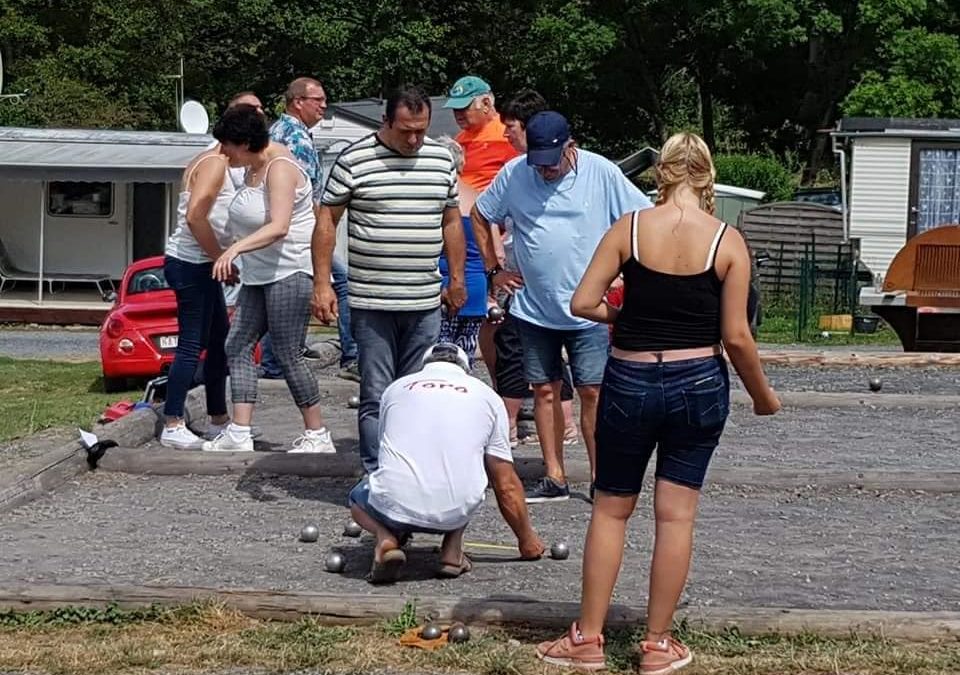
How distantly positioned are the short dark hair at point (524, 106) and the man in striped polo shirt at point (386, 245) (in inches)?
43.5

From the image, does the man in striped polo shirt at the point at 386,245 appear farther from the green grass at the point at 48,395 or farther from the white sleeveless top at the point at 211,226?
the green grass at the point at 48,395

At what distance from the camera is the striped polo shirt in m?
7.07

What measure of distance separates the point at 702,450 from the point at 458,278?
258 cm

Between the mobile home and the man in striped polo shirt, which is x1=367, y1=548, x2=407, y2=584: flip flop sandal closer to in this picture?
the man in striped polo shirt

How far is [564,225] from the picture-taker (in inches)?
289

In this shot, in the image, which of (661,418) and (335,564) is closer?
(661,418)

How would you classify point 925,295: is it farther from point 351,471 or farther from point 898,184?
point 351,471

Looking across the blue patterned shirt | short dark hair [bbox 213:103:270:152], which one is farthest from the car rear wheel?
short dark hair [bbox 213:103:270:152]

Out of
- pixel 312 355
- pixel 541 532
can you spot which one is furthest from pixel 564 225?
pixel 312 355

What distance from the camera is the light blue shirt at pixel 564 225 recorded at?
24.1 feet

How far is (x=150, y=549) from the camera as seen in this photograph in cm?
658

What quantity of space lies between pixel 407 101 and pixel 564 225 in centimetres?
96

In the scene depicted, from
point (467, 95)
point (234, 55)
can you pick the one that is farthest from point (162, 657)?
point (234, 55)

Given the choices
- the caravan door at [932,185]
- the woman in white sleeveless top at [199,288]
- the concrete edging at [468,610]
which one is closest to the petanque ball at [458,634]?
the concrete edging at [468,610]
